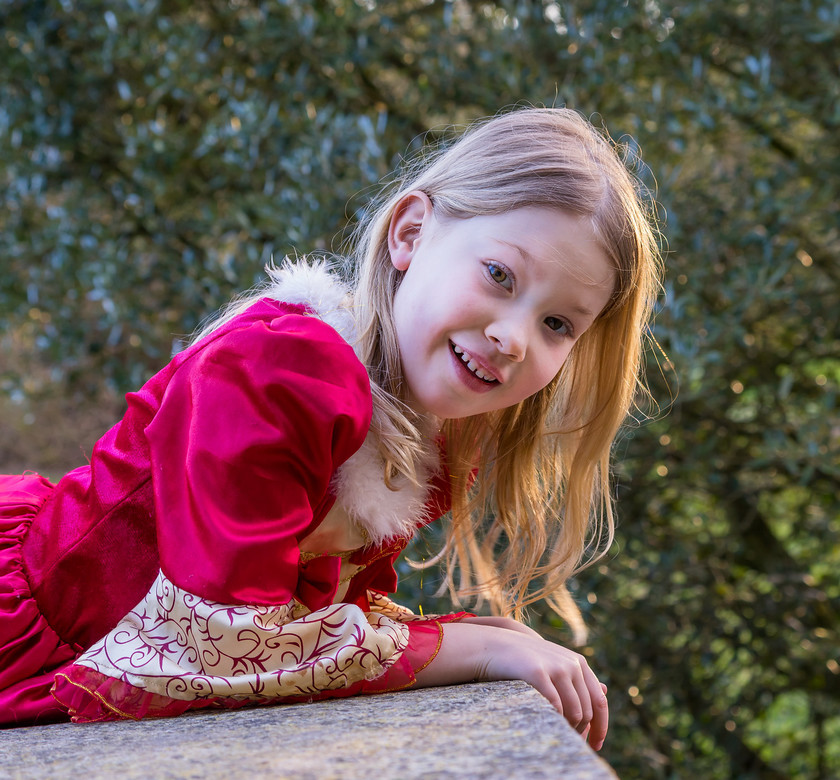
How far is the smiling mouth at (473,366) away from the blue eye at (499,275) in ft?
0.40

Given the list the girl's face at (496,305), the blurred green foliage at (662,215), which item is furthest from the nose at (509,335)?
the blurred green foliage at (662,215)

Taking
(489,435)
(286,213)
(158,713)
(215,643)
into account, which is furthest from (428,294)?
(286,213)

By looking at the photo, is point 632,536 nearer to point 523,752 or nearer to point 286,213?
point 286,213

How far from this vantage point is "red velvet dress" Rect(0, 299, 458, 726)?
1342 mm

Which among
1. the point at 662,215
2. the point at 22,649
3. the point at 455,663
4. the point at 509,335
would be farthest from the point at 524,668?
the point at 662,215

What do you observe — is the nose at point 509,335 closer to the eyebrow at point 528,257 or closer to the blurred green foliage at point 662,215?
the eyebrow at point 528,257

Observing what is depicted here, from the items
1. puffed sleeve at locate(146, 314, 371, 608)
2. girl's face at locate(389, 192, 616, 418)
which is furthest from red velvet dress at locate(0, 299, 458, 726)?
girl's face at locate(389, 192, 616, 418)

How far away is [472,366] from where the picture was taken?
5.16ft

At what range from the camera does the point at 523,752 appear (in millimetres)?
947

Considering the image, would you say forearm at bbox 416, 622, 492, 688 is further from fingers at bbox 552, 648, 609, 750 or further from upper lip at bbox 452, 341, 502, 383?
upper lip at bbox 452, 341, 502, 383

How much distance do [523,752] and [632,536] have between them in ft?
6.36

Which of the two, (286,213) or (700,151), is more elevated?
(286,213)

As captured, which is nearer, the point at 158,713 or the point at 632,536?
the point at 158,713

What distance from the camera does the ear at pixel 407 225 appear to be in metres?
1.73
